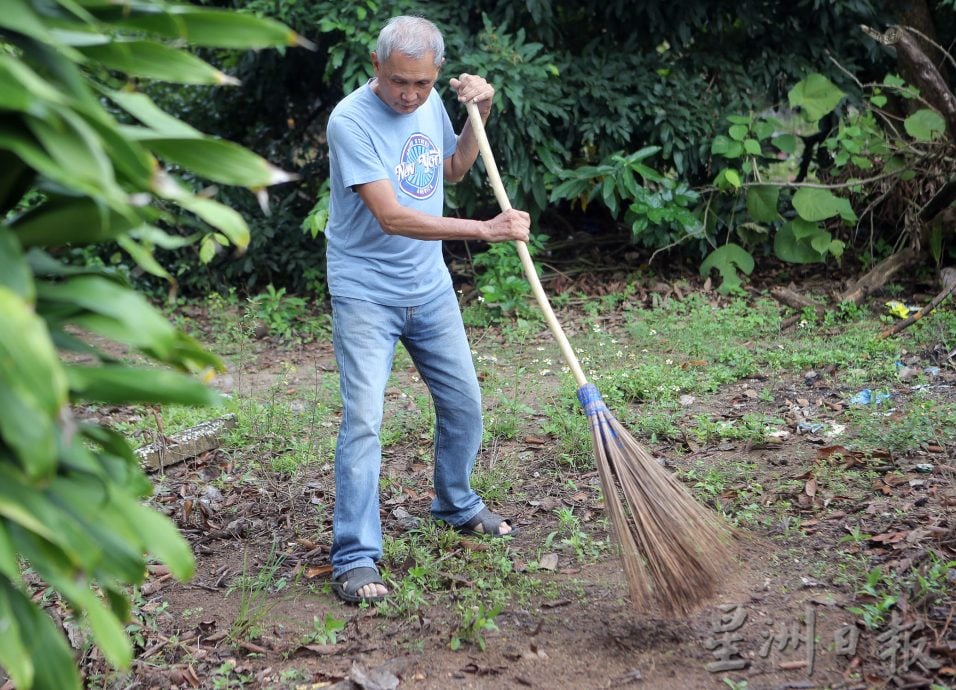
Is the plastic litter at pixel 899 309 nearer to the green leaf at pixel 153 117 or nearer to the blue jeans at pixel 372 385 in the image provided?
the blue jeans at pixel 372 385

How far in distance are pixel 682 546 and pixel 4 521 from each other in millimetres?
2387

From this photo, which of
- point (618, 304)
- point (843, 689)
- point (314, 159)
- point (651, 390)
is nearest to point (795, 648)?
point (843, 689)

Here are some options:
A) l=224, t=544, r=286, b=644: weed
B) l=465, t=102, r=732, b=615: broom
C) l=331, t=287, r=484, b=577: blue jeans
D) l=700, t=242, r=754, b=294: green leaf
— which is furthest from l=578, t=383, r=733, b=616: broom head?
l=700, t=242, r=754, b=294: green leaf

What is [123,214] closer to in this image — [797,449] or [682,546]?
[682,546]

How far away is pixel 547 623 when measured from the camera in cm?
355

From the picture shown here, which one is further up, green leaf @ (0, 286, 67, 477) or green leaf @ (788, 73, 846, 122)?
green leaf @ (0, 286, 67, 477)

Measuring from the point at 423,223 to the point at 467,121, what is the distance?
0.68 m

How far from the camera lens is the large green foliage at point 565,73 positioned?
7.25m

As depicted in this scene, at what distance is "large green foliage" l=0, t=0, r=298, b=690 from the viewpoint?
1536 millimetres

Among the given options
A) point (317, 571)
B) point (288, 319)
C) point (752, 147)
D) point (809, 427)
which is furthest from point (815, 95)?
point (317, 571)

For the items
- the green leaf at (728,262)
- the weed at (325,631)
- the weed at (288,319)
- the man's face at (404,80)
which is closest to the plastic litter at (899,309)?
the green leaf at (728,262)

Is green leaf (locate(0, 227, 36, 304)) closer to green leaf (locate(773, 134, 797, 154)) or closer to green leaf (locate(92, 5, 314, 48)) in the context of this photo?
green leaf (locate(92, 5, 314, 48))

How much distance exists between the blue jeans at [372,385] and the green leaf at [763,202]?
4.14 metres

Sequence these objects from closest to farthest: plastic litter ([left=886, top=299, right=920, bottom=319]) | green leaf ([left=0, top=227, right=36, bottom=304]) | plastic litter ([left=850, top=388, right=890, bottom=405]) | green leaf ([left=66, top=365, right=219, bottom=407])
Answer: green leaf ([left=0, top=227, right=36, bottom=304]) → green leaf ([left=66, top=365, right=219, bottom=407]) → plastic litter ([left=850, top=388, right=890, bottom=405]) → plastic litter ([left=886, top=299, right=920, bottom=319])
